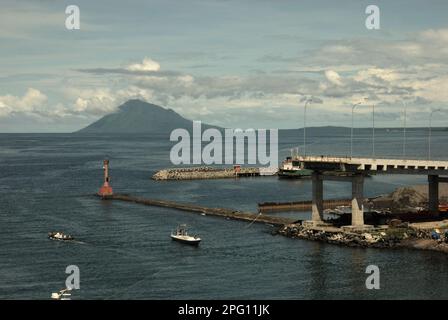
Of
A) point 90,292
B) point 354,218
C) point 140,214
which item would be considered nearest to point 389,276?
point 354,218

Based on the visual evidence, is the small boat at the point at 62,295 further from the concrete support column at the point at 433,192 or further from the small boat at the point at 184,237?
the concrete support column at the point at 433,192

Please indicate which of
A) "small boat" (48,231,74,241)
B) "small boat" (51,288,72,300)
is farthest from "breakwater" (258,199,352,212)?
"small boat" (51,288,72,300)

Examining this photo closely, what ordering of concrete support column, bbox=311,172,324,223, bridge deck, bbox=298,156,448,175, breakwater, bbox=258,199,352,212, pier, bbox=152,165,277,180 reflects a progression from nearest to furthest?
bridge deck, bbox=298,156,448,175
concrete support column, bbox=311,172,324,223
breakwater, bbox=258,199,352,212
pier, bbox=152,165,277,180

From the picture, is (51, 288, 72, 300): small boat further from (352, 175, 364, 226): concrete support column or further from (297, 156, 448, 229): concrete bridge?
(352, 175, 364, 226): concrete support column

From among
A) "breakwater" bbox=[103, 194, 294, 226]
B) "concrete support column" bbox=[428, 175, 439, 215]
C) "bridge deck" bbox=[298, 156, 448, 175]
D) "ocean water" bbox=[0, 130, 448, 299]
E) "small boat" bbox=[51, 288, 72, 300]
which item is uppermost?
"bridge deck" bbox=[298, 156, 448, 175]

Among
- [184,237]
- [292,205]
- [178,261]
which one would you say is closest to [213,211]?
[292,205]
